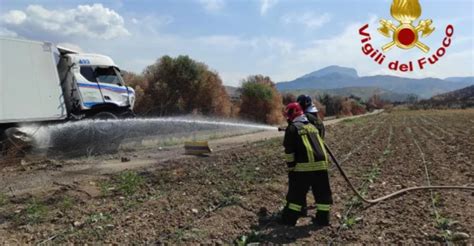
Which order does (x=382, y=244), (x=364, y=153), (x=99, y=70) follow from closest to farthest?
1. (x=382, y=244)
2. (x=364, y=153)
3. (x=99, y=70)

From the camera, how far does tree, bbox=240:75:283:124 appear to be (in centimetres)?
4028

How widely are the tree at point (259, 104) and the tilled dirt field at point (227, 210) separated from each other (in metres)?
30.5

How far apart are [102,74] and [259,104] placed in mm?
26167

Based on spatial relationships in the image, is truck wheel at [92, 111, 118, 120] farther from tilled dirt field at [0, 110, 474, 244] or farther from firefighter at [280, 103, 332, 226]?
firefighter at [280, 103, 332, 226]

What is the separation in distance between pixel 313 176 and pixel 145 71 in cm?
2926

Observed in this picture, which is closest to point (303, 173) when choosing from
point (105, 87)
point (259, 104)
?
point (105, 87)

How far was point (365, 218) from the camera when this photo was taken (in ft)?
18.9

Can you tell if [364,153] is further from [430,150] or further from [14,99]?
[14,99]

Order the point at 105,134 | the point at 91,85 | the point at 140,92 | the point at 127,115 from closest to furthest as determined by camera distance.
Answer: the point at 105,134 → the point at 91,85 → the point at 127,115 → the point at 140,92

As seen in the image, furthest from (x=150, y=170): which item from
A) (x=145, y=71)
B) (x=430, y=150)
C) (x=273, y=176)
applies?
(x=145, y=71)

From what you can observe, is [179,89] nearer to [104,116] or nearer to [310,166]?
[104,116]

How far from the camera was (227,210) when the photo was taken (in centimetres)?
623

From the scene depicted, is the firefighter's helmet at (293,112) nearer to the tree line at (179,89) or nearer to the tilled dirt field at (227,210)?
the tilled dirt field at (227,210)

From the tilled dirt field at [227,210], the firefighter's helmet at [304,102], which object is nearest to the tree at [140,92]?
the tilled dirt field at [227,210]
